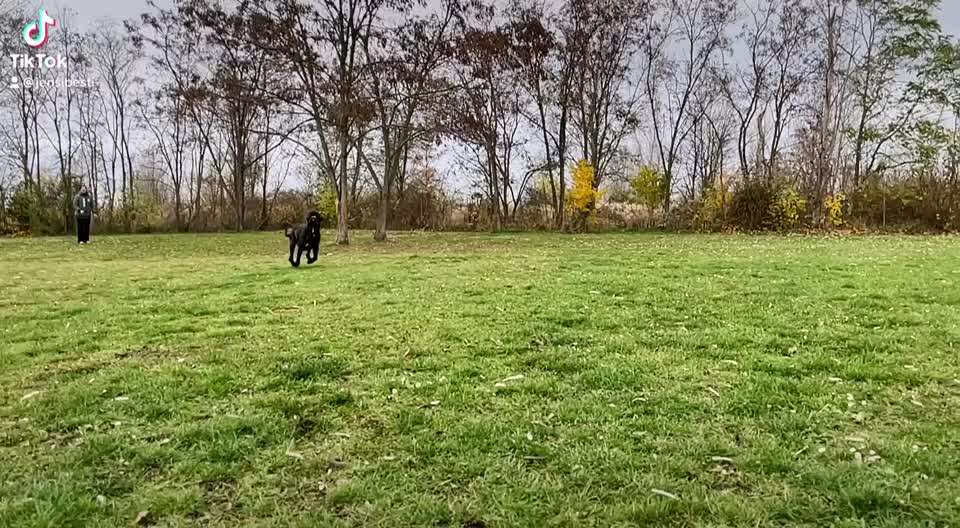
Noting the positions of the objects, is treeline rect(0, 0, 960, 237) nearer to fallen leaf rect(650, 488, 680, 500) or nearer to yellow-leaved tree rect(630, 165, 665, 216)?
yellow-leaved tree rect(630, 165, 665, 216)

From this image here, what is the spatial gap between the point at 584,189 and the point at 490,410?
20.9 metres

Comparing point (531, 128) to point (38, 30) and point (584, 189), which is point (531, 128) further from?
Answer: point (38, 30)

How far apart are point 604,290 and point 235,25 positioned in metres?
13.5

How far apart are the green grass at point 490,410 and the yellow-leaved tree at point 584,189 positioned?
17084mm

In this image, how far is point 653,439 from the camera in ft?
8.46

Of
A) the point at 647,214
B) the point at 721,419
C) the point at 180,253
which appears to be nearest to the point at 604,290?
the point at 721,419

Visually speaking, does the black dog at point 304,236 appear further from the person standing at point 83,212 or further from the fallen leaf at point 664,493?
the person standing at point 83,212

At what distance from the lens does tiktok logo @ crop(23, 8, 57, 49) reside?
2278 cm

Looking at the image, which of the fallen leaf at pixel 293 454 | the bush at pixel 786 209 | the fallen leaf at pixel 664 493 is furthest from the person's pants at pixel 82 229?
the bush at pixel 786 209

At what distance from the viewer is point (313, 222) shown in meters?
9.58

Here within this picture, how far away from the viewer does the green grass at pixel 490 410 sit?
6.77 ft

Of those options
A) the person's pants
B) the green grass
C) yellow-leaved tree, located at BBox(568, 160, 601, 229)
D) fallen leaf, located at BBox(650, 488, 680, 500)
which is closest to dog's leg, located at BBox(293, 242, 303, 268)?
the green grass

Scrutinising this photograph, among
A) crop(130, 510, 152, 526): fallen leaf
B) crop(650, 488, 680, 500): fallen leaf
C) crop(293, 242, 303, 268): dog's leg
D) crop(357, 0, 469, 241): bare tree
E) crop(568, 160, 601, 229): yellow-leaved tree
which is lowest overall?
crop(130, 510, 152, 526): fallen leaf

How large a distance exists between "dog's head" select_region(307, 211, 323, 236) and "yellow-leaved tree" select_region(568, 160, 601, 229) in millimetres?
15147
